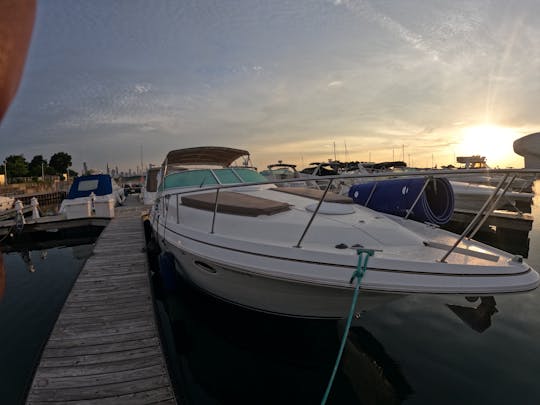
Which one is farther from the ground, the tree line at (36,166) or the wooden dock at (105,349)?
the tree line at (36,166)

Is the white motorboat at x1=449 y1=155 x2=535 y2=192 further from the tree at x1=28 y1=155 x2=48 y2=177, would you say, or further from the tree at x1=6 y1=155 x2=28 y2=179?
the tree at x1=28 y1=155 x2=48 y2=177

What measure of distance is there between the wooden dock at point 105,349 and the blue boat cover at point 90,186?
981 cm

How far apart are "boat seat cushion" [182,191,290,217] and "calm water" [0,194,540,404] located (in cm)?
165

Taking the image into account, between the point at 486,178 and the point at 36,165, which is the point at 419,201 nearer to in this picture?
the point at 486,178

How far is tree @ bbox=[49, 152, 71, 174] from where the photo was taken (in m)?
73.9

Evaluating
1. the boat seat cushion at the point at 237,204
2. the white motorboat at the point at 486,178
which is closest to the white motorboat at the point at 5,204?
the boat seat cushion at the point at 237,204

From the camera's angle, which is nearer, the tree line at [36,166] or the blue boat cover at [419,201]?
the blue boat cover at [419,201]

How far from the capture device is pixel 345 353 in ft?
13.4

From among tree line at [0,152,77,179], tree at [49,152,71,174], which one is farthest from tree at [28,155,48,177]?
tree at [49,152,71,174]

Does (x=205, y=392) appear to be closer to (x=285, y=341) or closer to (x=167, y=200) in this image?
(x=285, y=341)

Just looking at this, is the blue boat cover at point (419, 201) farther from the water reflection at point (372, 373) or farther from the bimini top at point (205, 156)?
the bimini top at point (205, 156)

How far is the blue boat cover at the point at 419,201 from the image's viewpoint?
492 cm

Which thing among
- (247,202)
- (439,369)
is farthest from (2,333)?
(439,369)

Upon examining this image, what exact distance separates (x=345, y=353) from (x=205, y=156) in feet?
20.6
